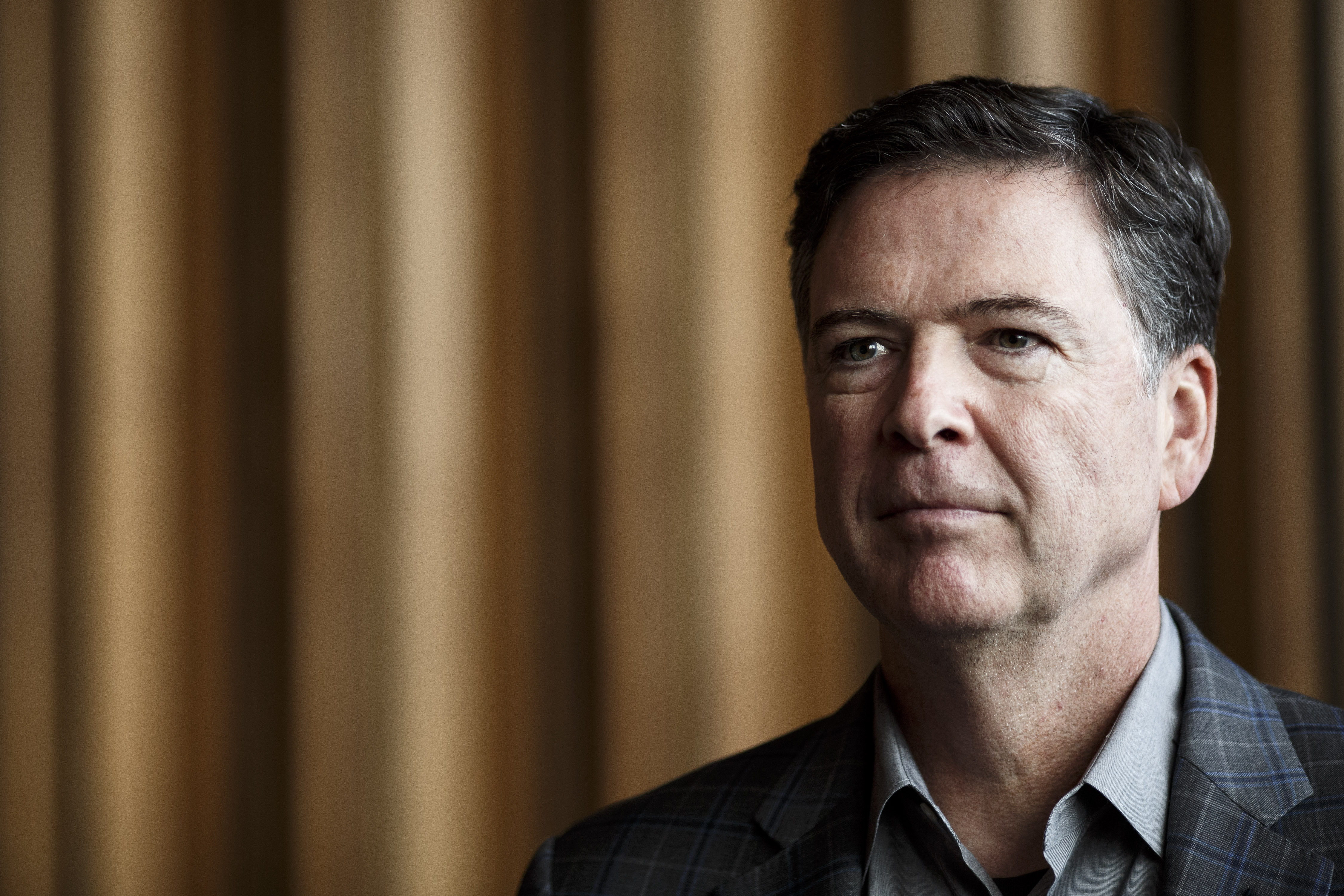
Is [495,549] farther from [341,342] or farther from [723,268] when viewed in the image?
[723,268]

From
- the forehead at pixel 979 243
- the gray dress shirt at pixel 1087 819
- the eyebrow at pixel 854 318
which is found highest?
the forehead at pixel 979 243

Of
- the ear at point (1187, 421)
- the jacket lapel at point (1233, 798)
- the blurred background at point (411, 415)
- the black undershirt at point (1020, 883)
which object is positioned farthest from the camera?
the blurred background at point (411, 415)

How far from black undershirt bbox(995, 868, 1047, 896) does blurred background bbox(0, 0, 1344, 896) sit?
0.90 metres

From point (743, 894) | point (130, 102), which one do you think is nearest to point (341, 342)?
point (130, 102)

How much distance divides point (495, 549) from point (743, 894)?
1.08 metres

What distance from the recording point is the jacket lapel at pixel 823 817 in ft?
4.34

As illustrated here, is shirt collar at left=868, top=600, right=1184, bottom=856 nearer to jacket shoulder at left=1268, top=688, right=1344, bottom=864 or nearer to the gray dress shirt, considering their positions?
the gray dress shirt

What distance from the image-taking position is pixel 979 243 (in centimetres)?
126

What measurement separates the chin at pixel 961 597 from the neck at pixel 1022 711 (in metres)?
0.03

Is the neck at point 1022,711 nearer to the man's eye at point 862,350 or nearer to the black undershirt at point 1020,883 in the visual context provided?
the black undershirt at point 1020,883

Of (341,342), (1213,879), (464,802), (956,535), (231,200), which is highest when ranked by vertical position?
(231,200)

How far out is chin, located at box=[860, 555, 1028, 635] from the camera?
1.23 m

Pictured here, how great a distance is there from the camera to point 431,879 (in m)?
2.27

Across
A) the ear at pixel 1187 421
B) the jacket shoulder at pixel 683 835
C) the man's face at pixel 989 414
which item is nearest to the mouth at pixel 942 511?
the man's face at pixel 989 414
